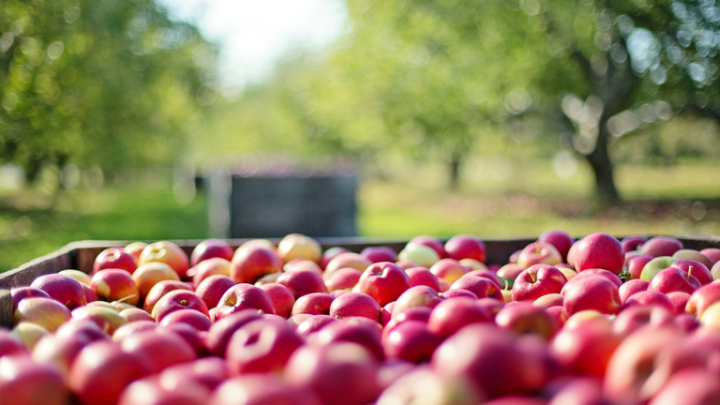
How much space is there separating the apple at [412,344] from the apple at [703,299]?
0.90m

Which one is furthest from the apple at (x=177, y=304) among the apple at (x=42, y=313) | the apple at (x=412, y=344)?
the apple at (x=412, y=344)

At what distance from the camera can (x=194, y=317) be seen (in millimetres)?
2025

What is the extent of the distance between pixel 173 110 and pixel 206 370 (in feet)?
93.6

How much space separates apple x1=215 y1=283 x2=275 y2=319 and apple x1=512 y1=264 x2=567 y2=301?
3.27 ft

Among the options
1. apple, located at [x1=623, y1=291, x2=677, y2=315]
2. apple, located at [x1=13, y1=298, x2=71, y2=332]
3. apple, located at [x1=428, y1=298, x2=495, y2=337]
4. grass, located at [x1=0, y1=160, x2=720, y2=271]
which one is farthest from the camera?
grass, located at [x1=0, y1=160, x2=720, y2=271]

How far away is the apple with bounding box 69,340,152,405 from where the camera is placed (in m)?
1.31

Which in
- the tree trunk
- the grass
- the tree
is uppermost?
the tree

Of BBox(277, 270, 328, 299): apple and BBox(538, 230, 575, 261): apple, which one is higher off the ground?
BBox(538, 230, 575, 261): apple

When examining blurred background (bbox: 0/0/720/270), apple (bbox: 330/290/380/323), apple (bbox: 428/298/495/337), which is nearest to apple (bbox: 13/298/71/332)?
apple (bbox: 330/290/380/323)

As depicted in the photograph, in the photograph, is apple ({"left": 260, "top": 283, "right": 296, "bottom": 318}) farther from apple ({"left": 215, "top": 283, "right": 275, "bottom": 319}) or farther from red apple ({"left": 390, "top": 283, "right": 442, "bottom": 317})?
red apple ({"left": 390, "top": 283, "right": 442, "bottom": 317})

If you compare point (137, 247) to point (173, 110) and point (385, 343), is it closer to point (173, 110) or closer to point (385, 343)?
point (385, 343)

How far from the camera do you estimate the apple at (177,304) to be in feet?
7.53

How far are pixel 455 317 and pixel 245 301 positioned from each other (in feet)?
3.15

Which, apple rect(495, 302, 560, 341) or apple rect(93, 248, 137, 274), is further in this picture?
apple rect(93, 248, 137, 274)
